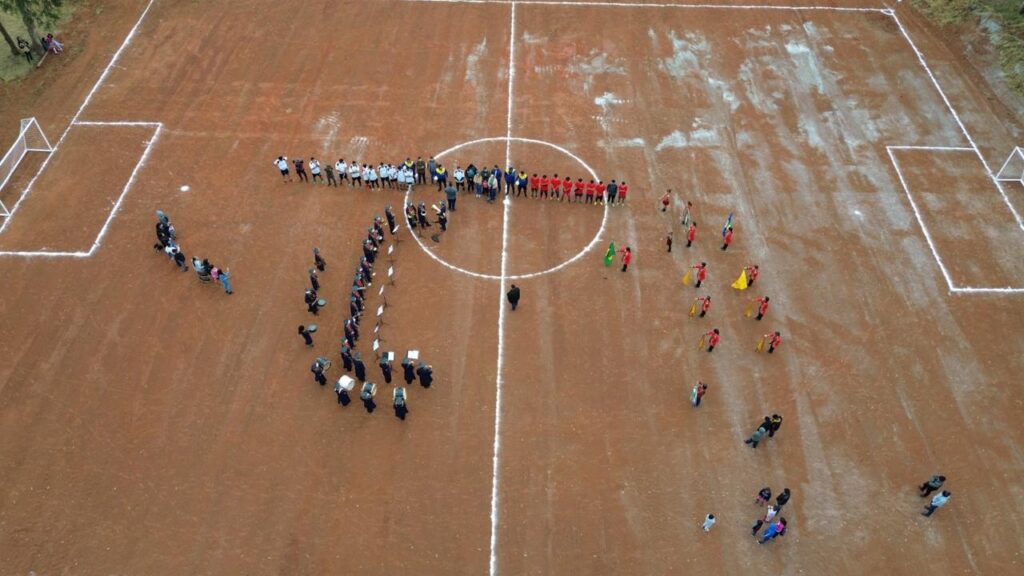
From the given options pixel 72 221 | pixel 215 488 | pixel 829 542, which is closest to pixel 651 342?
pixel 829 542

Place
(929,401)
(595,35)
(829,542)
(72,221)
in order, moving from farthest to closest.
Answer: (595,35) < (72,221) < (929,401) < (829,542)

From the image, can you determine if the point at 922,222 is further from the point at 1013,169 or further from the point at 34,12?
the point at 34,12

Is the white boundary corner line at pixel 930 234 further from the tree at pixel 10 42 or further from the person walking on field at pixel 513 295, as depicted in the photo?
the tree at pixel 10 42

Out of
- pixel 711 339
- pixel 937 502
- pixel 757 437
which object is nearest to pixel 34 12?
pixel 711 339

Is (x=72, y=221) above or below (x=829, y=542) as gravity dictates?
above

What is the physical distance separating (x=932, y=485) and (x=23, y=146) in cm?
3477

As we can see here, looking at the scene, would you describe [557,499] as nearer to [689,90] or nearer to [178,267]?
[178,267]

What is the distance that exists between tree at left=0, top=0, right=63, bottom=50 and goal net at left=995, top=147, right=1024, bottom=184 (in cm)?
4269

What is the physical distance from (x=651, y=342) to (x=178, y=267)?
1647 centimetres

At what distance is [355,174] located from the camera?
26484 mm

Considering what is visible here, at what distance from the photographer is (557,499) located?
1836 centimetres

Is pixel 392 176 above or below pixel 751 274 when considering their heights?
above

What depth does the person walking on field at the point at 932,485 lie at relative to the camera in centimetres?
1767

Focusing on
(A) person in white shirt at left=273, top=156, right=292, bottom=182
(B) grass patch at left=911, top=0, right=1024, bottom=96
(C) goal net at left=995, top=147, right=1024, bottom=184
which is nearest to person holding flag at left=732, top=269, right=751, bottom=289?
(C) goal net at left=995, top=147, right=1024, bottom=184
